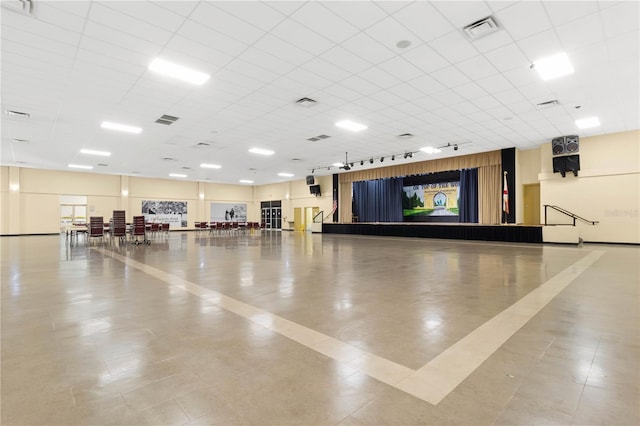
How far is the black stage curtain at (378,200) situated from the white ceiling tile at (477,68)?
1138cm

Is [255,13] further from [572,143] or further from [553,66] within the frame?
[572,143]

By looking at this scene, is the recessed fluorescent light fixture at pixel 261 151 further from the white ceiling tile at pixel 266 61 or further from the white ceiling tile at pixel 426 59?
the white ceiling tile at pixel 426 59

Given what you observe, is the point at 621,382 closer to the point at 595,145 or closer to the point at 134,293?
the point at 134,293

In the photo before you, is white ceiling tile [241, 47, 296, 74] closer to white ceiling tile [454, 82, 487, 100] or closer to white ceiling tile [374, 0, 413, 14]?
white ceiling tile [374, 0, 413, 14]

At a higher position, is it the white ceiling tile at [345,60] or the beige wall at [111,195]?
the white ceiling tile at [345,60]

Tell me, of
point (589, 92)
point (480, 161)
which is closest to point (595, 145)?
point (480, 161)

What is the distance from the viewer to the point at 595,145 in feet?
34.8

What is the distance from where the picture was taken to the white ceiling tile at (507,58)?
5.14 m

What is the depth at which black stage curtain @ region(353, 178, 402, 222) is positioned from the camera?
17.5 metres

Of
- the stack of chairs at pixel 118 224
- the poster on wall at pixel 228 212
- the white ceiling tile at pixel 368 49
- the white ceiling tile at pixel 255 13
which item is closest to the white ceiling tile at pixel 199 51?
the white ceiling tile at pixel 255 13

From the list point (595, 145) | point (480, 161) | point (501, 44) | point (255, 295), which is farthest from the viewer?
point (480, 161)

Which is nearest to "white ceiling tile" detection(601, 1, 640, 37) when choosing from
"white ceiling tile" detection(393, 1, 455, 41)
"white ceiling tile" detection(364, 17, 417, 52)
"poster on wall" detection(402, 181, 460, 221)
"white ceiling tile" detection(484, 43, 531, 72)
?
"white ceiling tile" detection(484, 43, 531, 72)

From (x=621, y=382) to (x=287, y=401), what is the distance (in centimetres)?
188

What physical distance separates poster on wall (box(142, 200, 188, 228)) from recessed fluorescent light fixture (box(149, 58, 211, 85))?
17.5 metres
